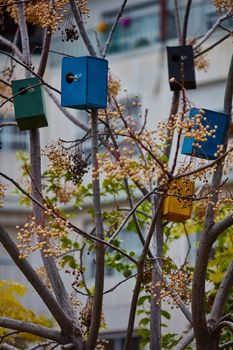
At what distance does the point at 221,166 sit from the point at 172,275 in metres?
1.00

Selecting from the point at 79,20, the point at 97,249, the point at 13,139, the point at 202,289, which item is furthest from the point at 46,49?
the point at 13,139

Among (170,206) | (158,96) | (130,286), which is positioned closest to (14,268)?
(130,286)

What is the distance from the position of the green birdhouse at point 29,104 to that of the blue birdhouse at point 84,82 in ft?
1.11

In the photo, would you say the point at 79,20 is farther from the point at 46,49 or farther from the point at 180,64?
the point at 180,64

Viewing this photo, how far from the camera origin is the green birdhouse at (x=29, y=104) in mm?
10516

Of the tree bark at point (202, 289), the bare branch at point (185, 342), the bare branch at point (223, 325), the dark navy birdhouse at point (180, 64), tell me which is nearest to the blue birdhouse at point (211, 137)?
the tree bark at point (202, 289)

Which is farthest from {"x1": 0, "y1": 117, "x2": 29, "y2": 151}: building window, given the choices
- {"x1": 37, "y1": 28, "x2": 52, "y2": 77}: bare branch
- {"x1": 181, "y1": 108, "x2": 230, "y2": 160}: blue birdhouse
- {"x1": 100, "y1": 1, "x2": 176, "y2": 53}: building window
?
{"x1": 181, "y1": 108, "x2": 230, "y2": 160}: blue birdhouse

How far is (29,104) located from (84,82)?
75 centimetres

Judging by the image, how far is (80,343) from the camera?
33.1ft

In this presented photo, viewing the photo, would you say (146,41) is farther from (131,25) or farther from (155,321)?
(155,321)

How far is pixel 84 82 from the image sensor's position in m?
10.1

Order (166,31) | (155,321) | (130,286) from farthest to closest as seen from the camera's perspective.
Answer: (166,31) < (130,286) < (155,321)

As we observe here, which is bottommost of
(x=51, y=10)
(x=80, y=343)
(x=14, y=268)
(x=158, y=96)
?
(x=80, y=343)

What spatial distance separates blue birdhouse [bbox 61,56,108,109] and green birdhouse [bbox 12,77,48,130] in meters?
0.34
